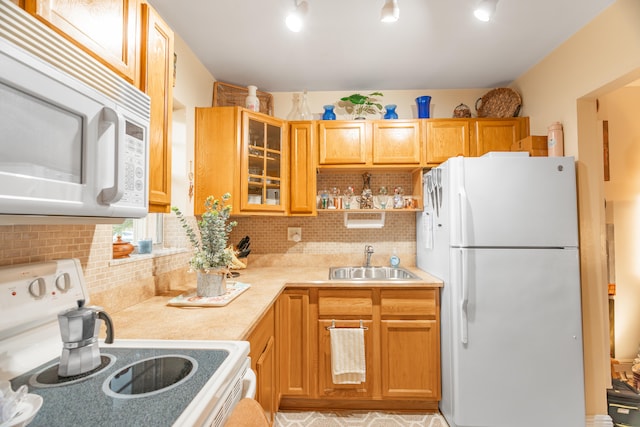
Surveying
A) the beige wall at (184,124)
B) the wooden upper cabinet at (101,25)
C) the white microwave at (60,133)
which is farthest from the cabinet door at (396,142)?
the white microwave at (60,133)

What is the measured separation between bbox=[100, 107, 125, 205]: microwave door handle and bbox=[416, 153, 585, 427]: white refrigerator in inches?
69.6

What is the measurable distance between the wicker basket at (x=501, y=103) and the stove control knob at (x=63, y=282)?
2936 millimetres

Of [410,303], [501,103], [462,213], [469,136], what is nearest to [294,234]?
[410,303]

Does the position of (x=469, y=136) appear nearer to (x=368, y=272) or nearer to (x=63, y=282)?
(x=368, y=272)

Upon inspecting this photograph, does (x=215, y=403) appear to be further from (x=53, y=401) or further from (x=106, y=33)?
(x=106, y=33)

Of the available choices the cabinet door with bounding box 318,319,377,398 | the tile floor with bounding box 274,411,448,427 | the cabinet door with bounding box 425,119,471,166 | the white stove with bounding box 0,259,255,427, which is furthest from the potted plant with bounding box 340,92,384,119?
the tile floor with bounding box 274,411,448,427

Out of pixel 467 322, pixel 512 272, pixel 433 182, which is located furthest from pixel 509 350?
pixel 433 182

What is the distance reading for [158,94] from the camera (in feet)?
4.02

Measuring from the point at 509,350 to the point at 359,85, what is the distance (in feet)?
7.45

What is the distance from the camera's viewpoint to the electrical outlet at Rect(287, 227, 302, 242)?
109 inches

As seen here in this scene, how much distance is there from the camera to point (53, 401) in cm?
65

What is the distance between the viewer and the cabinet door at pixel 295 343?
2.11m

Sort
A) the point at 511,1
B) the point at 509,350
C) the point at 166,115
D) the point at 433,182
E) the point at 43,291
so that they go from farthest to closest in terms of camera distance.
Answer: the point at 433,182 < the point at 509,350 < the point at 511,1 < the point at 166,115 < the point at 43,291

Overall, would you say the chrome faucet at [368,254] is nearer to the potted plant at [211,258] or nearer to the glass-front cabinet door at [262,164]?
the glass-front cabinet door at [262,164]
